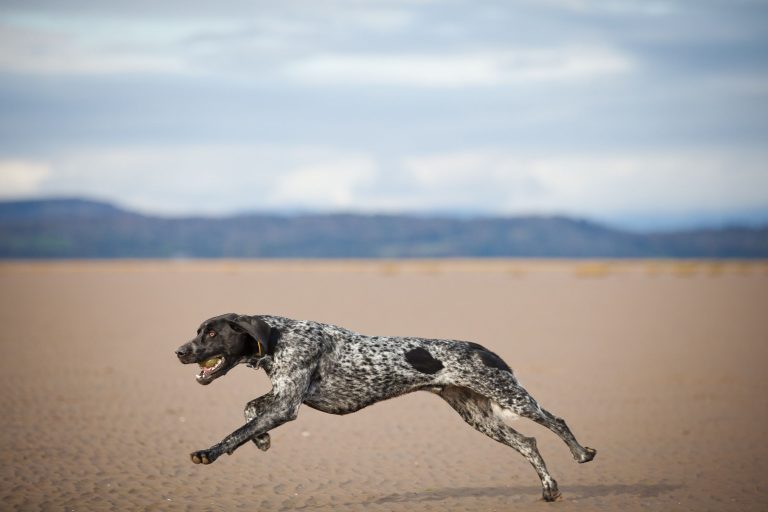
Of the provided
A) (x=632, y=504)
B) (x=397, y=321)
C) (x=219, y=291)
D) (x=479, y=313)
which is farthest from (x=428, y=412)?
(x=219, y=291)

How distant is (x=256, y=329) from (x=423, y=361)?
60.1 inches

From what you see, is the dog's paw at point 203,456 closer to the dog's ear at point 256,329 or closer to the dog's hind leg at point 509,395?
the dog's ear at point 256,329

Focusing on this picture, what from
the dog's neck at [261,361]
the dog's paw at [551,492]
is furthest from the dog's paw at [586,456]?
the dog's neck at [261,361]

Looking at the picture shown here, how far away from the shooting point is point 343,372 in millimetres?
8898

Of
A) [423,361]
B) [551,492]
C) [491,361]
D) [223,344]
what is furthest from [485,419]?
[223,344]

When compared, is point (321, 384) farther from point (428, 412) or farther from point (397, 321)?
point (397, 321)

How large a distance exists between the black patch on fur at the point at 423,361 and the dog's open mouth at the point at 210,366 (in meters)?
1.61

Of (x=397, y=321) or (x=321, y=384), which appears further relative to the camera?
(x=397, y=321)

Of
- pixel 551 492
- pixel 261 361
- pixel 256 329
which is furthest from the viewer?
pixel 551 492

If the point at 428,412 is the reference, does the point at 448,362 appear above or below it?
above

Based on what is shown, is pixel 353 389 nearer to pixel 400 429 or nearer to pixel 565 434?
pixel 565 434

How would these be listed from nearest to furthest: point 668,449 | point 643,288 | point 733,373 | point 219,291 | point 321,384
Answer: point 321,384 → point 668,449 → point 733,373 → point 219,291 → point 643,288

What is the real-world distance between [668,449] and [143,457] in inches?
253

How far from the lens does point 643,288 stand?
53.1 m
